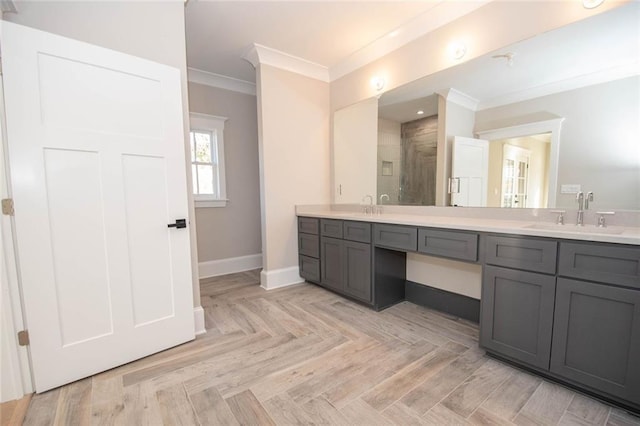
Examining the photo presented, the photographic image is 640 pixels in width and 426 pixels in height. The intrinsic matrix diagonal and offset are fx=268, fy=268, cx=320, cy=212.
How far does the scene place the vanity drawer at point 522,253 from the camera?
59.6 inches

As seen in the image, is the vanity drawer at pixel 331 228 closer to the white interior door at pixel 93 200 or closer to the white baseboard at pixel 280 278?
the white baseboard at pixel 280 278

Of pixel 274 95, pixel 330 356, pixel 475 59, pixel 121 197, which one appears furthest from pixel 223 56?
pixel 330 356

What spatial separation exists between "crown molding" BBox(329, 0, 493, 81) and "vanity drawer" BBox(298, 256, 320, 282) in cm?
237

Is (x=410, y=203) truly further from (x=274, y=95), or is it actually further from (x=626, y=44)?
(x=274, y=95)

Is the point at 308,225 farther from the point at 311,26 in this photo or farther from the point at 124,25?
the point at 124,25

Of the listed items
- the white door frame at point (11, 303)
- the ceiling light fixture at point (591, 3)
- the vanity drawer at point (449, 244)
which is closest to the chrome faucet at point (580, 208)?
the vanity drawer at point (449, 244)

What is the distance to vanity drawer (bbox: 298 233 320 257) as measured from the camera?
10.4 ft

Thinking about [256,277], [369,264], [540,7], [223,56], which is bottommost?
[256,277]

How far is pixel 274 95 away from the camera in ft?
10.5

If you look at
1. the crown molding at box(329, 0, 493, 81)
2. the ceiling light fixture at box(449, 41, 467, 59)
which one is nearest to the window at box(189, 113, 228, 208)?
the crown molding at box(329, 0, 493, 81)

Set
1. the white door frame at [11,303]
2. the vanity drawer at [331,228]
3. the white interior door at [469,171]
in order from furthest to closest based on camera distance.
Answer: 1. the vanity drawer at [331,228]
2. the white interior door at [469,171]
3. the white door frame at [11,303]

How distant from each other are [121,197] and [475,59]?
2.86 metres

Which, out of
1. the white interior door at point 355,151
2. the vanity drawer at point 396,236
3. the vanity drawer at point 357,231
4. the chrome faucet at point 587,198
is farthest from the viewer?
the white interior door at point 355,151

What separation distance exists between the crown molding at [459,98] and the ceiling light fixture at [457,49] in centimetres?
27
